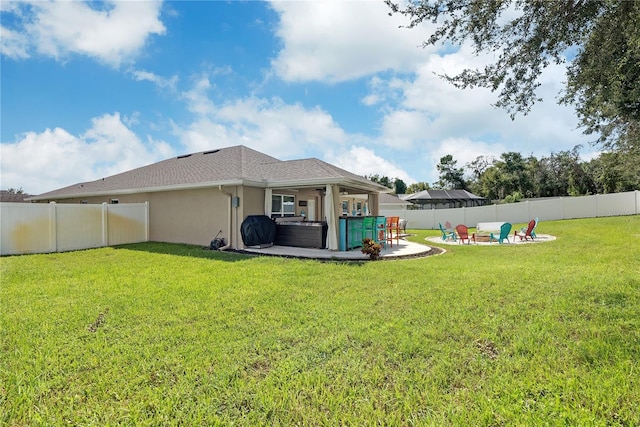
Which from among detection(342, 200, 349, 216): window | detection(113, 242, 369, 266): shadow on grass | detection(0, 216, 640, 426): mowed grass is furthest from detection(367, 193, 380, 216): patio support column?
detection(0, 216, 640, 426): mowed grass

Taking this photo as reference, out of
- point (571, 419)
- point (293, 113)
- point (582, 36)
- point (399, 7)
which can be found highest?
point (293, 113)

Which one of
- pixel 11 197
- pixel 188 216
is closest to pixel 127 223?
pixel 188 216

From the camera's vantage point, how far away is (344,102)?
15.6 meters

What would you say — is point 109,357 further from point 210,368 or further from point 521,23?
point 521,23

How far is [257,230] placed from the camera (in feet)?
41.5

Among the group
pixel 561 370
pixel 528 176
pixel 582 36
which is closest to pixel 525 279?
pixel 561 370

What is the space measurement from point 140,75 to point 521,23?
1332cm

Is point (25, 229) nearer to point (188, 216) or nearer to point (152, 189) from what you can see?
point (152, 189)

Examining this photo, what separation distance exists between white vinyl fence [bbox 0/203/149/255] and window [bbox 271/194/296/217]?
6.66 metres

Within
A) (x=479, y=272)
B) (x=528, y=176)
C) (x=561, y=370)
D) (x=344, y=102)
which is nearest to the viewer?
(x=561, y=370)

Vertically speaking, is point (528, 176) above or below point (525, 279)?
above

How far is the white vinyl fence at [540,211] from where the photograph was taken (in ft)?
74.6

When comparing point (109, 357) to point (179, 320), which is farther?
point (179, 320)

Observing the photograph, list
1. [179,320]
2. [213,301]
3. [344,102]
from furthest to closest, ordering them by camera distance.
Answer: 1. [344,102]
2. [213,301]
3. [179,320]
